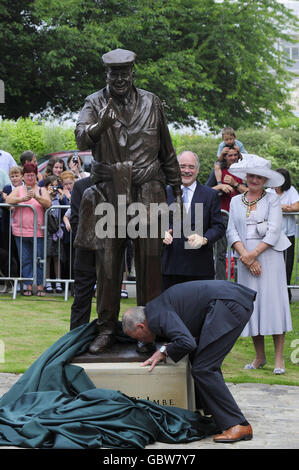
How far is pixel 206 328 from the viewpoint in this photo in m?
6.41

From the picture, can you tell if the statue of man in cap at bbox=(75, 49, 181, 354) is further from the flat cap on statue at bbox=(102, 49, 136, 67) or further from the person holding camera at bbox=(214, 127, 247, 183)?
the person holding camera at bbox=(214, 127, 247, 183)

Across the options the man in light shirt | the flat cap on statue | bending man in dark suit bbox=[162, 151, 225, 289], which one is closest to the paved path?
bending man in dark suit bbox=[162, 151, 225, 289]

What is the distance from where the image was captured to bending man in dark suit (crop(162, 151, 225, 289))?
8836mm

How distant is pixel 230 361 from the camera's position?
31.4ft

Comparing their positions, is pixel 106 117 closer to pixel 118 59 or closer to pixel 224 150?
pixel 118 59

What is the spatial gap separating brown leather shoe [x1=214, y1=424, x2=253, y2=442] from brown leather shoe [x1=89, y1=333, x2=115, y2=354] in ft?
4.27

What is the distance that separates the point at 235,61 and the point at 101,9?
489 centimetres

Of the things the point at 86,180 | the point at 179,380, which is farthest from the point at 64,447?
the point at 86,180

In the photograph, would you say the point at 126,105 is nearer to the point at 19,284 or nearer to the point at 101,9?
the point at 19,284

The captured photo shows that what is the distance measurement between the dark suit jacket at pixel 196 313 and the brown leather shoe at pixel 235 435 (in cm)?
62

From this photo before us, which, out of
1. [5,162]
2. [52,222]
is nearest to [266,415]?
[52,222]

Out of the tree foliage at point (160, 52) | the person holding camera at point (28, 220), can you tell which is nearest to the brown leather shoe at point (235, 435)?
the person holding camera at point (28, 220)

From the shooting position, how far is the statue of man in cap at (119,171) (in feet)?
23.1

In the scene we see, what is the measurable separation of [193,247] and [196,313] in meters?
2.20
